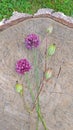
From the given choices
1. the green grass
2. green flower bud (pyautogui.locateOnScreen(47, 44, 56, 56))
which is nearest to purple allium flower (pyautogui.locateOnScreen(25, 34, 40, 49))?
green flower bud (pyautogui.locateOnScreen(47, 44, 56, 56))

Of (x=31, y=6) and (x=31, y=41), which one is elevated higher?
(x=31, y=41)

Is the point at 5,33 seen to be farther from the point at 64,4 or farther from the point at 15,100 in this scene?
the point at 64,4

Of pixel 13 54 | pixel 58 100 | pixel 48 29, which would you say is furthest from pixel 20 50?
pixel 58 100

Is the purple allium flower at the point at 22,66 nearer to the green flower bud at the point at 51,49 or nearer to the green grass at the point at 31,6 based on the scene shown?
the green flower bud at the point at 51,49

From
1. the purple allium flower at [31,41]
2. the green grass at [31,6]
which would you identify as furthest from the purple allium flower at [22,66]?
the green grass at [31,6]

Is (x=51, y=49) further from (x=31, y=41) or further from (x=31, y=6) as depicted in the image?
(x=31, y=6)

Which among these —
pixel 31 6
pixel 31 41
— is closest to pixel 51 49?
pixel 31 41
